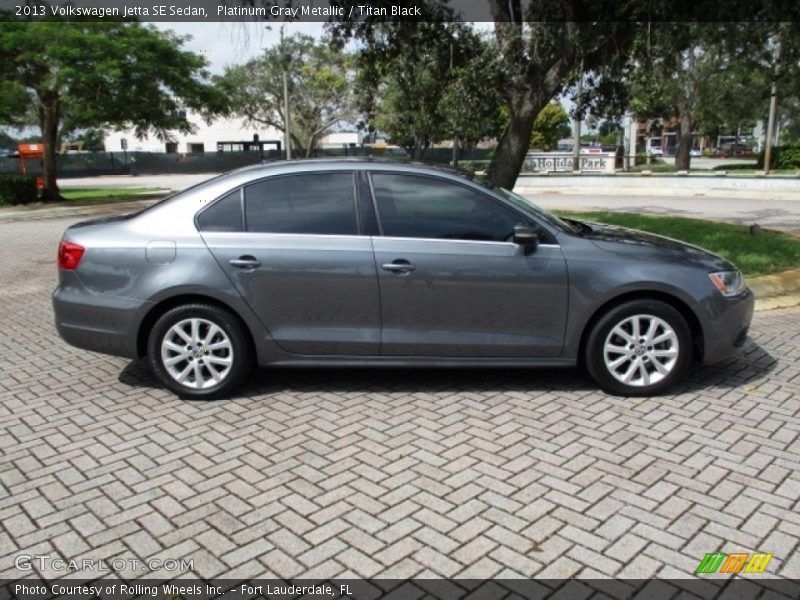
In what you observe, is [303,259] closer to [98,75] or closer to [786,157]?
[98,75]

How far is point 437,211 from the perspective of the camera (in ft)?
16.0

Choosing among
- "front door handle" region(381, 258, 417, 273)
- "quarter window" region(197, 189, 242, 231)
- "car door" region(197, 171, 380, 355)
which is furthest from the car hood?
"quarter window" region(197, 189, 242, 231)

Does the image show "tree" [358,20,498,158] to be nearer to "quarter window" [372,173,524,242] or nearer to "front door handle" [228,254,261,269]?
"quarter window" [372,173,524,242]

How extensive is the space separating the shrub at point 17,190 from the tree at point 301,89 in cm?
2205

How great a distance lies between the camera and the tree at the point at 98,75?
1961cm

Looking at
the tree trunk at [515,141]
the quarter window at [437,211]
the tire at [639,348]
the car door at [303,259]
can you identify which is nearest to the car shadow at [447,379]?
the tire at [639,348]

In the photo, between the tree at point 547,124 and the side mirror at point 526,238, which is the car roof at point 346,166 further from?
the tree at point 547,124

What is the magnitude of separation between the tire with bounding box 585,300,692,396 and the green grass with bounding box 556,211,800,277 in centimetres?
373

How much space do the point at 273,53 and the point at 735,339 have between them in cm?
4364

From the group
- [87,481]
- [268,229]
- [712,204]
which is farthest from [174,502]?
[712,204]

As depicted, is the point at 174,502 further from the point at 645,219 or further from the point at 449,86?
the point at 645,219

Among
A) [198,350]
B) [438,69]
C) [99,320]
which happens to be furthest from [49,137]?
[198,350]

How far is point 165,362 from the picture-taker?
488 centimetres

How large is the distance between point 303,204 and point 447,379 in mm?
1707
